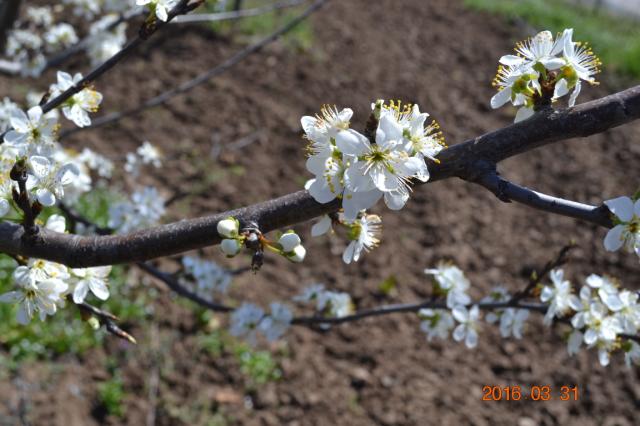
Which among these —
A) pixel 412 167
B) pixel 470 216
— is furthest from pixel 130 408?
pixel 470 216

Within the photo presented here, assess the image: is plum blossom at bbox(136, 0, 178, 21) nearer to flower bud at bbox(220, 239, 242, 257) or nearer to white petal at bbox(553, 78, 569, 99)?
flower bud at bbox(220, 239, 242, 257)

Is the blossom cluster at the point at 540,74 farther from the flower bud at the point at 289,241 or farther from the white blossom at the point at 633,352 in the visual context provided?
the white blossom at the point at 633,352

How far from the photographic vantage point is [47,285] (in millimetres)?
1371

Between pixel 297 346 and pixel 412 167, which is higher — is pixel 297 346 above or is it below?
below

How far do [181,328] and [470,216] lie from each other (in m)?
2.47

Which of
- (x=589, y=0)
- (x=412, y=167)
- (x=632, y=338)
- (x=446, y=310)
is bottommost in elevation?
(x=589, y=0)

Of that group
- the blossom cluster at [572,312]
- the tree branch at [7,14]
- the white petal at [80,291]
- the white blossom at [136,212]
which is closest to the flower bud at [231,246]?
the white petal at [80,291]

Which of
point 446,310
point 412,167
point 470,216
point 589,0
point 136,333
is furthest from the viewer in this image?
point 589,0

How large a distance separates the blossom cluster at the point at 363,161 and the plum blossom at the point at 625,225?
36cm

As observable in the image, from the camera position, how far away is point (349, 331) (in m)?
3.73

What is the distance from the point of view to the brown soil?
3293 millimetres

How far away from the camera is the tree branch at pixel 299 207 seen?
107 cm

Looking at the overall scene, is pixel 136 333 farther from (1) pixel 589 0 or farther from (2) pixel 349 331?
(1) pixel 589 0

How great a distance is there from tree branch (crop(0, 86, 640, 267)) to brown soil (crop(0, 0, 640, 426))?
177cm
